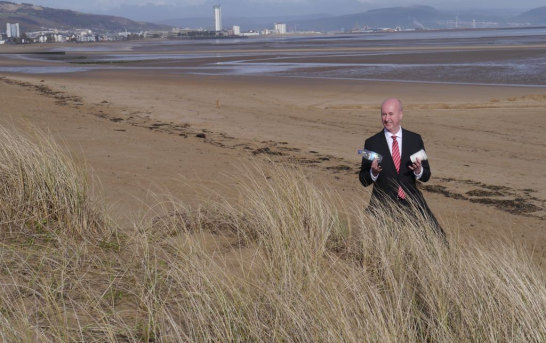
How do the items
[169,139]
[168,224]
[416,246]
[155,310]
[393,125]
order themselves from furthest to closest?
[169,139], [168,224], [393,125], [416,246], [155,310]

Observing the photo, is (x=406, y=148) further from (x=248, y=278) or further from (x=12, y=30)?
(x=12, y=30)

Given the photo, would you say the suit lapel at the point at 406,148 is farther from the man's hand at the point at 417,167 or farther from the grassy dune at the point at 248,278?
the grassy dune at the point at 248,278

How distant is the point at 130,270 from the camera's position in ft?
14.5

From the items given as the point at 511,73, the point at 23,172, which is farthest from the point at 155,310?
the point at 511,73

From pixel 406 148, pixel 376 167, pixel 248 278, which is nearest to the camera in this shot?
pixel 248 278

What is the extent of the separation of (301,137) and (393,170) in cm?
737

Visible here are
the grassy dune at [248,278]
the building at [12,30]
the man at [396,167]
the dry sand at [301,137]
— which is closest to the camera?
the grassy dune at [248,278]

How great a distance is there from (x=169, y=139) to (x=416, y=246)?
25.1 feet

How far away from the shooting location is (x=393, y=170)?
15.8 feet

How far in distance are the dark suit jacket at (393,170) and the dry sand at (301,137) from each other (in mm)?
584

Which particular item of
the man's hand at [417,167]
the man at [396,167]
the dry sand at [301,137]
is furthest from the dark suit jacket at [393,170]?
the dry sand at [301,137]

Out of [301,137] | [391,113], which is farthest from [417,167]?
[301,137]

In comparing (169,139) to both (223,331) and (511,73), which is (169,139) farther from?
(511,73)

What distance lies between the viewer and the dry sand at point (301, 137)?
24.4 feet
